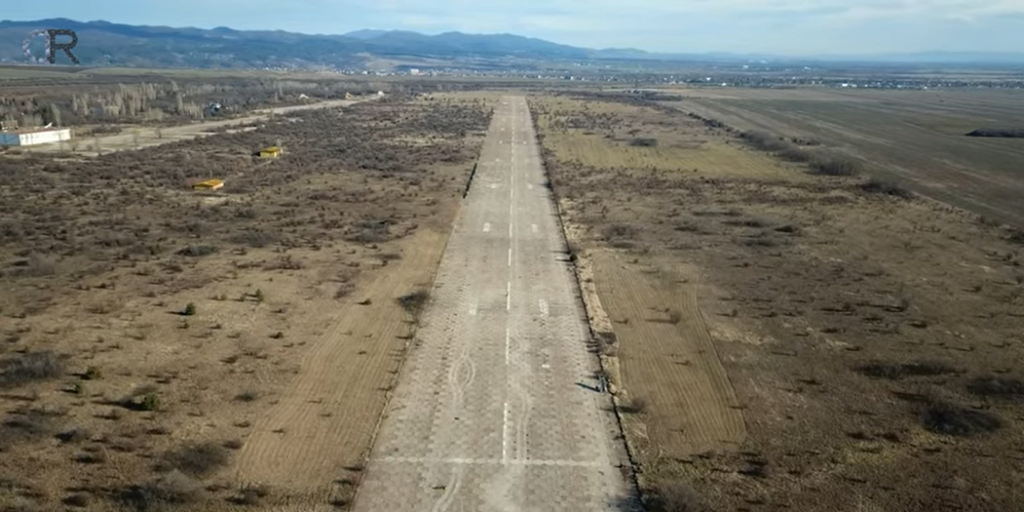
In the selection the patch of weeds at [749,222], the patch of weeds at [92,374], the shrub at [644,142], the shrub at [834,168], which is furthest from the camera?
the shrub at [644,142]

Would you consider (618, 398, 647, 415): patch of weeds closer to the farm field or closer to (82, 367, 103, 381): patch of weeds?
(82, 367, 103, 381): patch of weeds

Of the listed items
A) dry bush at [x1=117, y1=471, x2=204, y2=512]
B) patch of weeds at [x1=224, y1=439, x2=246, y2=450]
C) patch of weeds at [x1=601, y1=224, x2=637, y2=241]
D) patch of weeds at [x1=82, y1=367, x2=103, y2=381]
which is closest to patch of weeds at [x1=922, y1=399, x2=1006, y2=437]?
patch of weeds at [x1=224, y1=439, x2=246, y2=450]

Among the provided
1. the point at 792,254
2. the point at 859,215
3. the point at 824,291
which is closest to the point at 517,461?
the point at 824,291

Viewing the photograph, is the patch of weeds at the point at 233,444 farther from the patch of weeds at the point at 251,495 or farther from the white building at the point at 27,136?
the white building at the point at 27,136

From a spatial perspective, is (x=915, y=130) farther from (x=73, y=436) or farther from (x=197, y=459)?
(x=73, y=436)

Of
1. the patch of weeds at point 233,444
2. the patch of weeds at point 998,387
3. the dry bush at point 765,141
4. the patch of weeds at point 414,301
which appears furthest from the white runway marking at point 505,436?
the dry bush at point 765,141

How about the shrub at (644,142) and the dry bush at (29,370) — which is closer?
the dry bush at (29,370)
